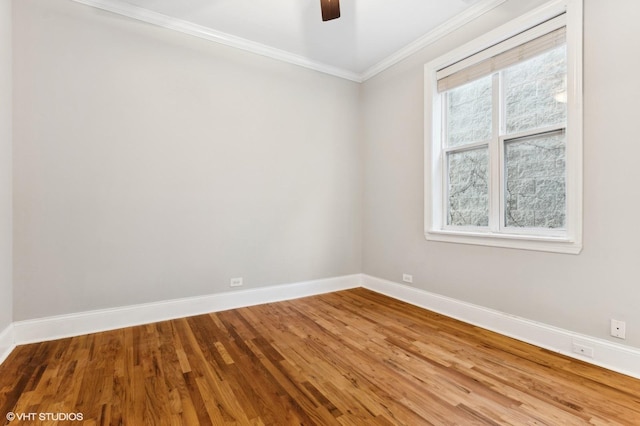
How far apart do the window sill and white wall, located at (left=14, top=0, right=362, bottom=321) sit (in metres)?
1.50

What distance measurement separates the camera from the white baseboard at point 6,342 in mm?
2157

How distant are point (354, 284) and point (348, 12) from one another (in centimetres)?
329

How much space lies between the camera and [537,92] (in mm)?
2518

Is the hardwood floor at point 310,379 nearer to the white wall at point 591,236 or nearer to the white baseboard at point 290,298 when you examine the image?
the white baseboard at point 290,298

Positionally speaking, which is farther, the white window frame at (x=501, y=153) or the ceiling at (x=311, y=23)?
the ceiling at (x=311, y=23)

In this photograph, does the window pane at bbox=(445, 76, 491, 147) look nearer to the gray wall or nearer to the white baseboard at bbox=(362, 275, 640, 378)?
the gray wall

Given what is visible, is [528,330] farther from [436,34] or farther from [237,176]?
[237,176]

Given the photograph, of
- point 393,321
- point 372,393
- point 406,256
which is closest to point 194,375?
point 372,393

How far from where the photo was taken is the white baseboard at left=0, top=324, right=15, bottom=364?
216 centimetres

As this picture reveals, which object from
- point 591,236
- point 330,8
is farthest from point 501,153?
point 330,8

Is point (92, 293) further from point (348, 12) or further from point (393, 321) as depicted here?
point (348, 12)

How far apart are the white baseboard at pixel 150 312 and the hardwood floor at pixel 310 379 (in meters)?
0.11

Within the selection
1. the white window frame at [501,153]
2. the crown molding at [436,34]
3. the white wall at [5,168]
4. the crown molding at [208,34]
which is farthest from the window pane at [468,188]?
the white wall at [5,168]

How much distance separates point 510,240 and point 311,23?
2857 millimetres
